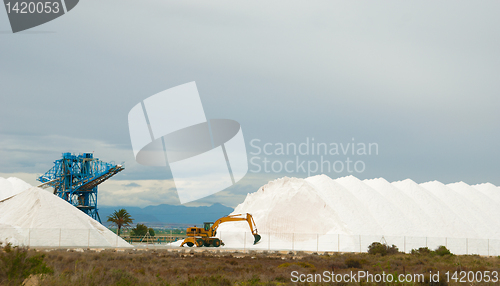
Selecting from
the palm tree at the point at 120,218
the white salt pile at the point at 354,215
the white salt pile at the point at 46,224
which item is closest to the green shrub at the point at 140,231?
the palm tree at the point at 120,218

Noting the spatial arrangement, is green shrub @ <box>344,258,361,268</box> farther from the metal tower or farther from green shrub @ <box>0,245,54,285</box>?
the metal tower

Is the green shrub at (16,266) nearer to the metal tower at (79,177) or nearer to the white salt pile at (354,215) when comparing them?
the white salt pile at (354,215)

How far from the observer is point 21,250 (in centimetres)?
1339

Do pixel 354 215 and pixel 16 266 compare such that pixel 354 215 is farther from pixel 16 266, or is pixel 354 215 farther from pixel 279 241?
pixel 16 266

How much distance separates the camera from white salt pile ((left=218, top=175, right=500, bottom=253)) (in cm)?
4678

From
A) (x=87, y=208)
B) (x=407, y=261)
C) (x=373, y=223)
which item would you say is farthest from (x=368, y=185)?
(x=87, y=208)

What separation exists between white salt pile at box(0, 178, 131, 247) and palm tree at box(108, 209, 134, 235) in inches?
712

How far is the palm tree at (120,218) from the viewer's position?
59.2 meters

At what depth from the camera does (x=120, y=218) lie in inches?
2341

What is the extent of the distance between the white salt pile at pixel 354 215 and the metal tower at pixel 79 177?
20.4 metres

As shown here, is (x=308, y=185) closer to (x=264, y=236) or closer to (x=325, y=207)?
(x=325, y=207)

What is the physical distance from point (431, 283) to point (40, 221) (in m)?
33.1

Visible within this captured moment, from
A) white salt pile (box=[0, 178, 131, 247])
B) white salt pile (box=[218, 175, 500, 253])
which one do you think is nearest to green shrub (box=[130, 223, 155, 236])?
white salt pile (box=[218, 175, 500, 253])

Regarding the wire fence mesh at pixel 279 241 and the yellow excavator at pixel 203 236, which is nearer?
the wire fence mesh at pixel 279 241
